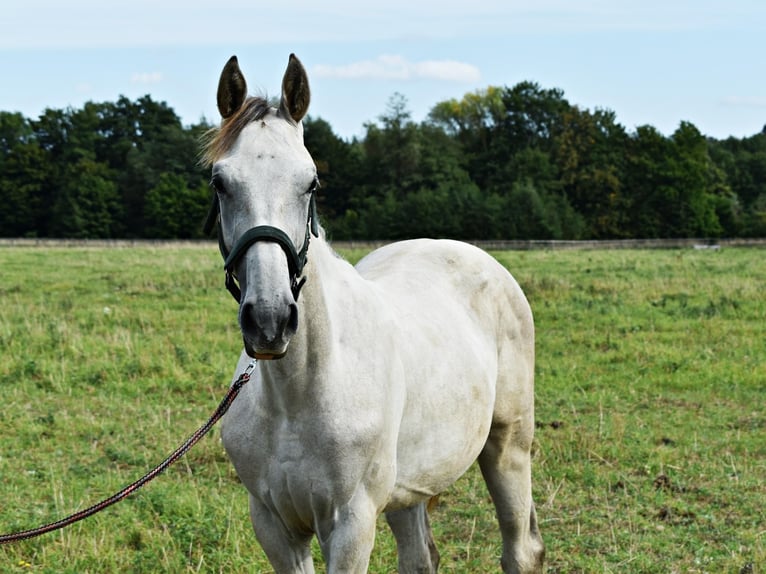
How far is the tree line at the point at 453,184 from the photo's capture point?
2093 inches

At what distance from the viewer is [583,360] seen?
384 inches

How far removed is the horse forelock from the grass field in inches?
98.8

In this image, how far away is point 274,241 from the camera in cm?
232

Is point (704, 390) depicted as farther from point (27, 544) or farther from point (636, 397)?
Answer: point (27, 544)

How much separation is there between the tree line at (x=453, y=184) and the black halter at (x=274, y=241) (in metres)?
49.6

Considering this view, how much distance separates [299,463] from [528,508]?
177 centimetres

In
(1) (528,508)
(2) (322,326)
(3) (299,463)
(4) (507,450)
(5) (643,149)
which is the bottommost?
(1) (528,508)

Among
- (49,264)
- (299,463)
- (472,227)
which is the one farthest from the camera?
(472,227)

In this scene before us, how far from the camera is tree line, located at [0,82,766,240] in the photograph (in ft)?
174

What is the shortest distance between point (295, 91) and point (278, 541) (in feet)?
4.94

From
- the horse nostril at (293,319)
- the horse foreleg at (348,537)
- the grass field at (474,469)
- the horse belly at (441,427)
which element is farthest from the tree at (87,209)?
the horse nostril at (293,319)

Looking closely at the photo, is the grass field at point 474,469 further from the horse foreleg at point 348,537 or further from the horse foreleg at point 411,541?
the horse foreleg at point 348,537

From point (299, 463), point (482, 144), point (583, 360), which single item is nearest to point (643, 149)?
point (482, 144)

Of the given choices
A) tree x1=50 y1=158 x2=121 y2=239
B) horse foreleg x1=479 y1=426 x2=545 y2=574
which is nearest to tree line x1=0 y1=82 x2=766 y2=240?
tree x1=50 y1=158 x2=121 y2=239
